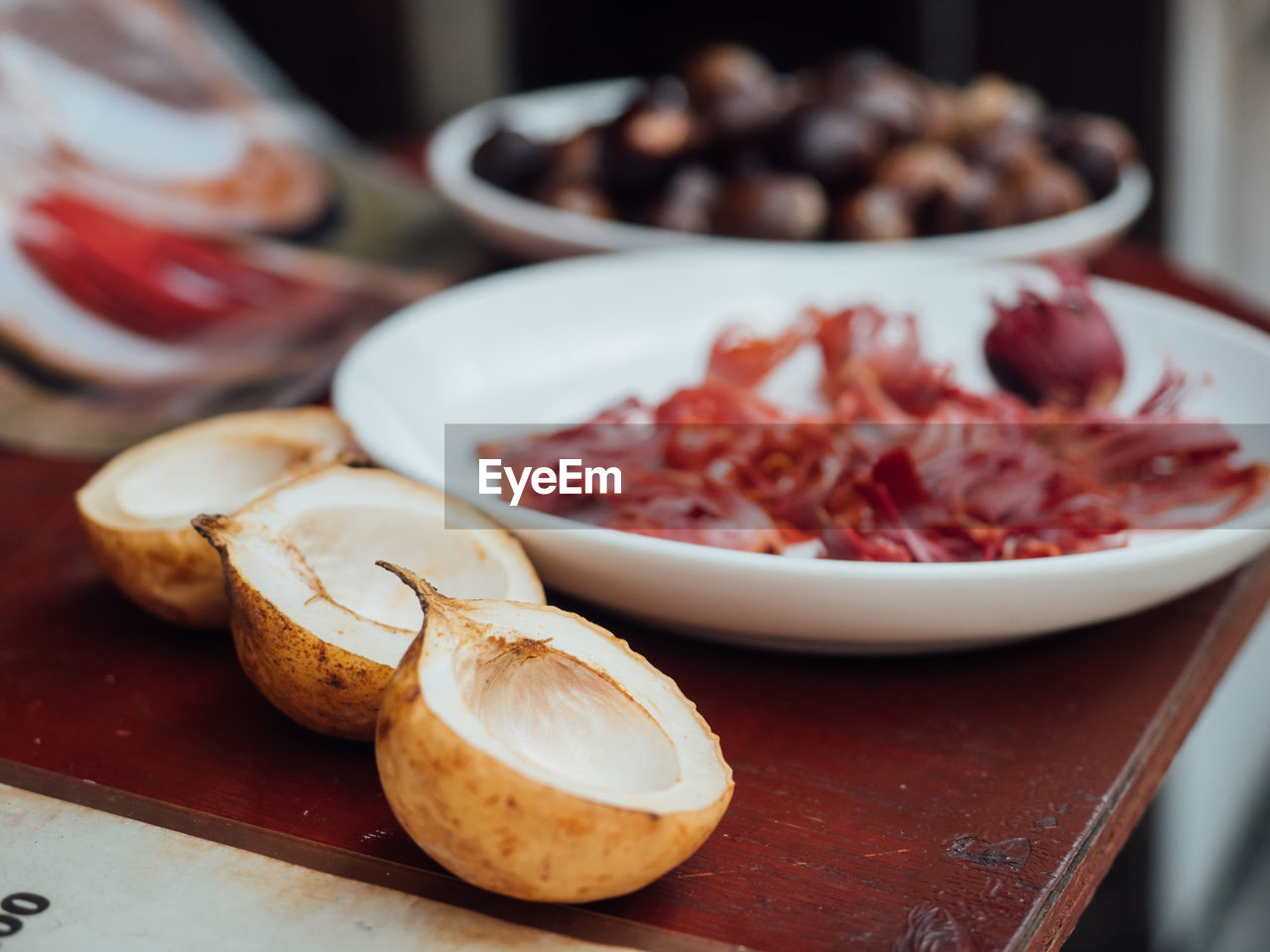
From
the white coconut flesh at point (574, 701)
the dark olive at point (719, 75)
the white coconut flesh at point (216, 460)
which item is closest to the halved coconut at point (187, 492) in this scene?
the white coconut flesh at point (216, 460)

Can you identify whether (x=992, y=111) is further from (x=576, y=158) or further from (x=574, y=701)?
(x=574, y=701)

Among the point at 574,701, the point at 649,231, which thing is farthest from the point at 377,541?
the point at 649,231

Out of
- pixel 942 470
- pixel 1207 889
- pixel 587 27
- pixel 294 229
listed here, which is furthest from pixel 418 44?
pixel 942 470

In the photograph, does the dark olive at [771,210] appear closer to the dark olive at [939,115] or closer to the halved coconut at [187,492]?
the dark olive at [939,115]

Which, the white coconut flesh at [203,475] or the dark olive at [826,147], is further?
the dark olive at [826,147]

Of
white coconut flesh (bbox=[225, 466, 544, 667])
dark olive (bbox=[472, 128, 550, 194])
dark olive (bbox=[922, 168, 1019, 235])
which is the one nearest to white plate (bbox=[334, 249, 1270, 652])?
white coconut flesh (bbox=[225, 466, 544, 667])

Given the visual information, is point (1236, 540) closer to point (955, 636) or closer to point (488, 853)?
point (955, 636)

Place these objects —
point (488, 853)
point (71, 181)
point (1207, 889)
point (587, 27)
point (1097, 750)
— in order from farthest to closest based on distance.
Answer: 1. point (587, 27)
2. point (1207, 889)
3. point (71, 181)
4. point (1097, 750)
5. point (488, 853)
